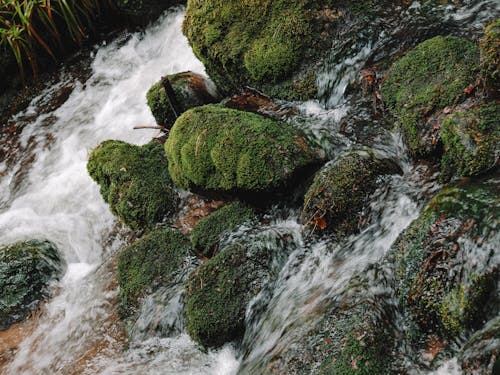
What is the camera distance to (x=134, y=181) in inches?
211

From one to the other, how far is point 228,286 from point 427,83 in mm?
2350

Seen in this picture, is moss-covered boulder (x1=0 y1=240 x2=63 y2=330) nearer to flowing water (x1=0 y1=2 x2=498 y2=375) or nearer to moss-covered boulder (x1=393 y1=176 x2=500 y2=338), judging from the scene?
flowing water (x1=0 y1=2 x2=498 y2=375)

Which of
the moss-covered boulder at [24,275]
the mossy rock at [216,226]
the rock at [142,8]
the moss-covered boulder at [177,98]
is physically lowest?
the mossy rock at [216,226]

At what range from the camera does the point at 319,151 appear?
14.8 ft

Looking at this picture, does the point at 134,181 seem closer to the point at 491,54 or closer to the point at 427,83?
the point at 427,83

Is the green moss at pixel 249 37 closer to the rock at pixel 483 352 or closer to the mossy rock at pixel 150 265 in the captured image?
the mossy rock at pixel 150 265

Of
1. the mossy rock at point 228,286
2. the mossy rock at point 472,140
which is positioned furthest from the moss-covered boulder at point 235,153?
the mossy rock at point 472,140

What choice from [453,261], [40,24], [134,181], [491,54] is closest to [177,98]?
[134,181]

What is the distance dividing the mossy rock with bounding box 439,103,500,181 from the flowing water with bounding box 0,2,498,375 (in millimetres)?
325

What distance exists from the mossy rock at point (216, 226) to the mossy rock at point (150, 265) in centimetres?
13

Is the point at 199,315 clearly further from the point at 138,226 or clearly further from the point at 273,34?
the point at 273,34

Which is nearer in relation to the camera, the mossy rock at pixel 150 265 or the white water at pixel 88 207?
the white water at pixel 88 207

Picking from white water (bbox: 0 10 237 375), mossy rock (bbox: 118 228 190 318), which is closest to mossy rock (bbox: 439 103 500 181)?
white water (bbox: 0 10 237 375)

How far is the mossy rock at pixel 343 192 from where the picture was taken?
3.86 metres
